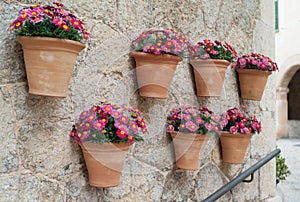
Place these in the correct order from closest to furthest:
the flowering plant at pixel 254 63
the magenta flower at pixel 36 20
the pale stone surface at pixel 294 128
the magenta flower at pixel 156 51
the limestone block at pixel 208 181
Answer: the magenta flower at pixel 36 20 < the magenta flower at pixel 156 51 < the limestone block at pixel 208 181 < the flowering plant at pixel 254 63 < the pale stone surface at pixel 294 128

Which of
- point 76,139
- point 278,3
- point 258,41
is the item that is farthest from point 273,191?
point 278,3

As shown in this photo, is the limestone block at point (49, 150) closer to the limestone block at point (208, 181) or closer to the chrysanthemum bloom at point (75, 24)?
the chrysanthemum bloom at point (75, 24)

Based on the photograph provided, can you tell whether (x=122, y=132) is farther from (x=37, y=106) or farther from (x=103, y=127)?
(x=37, y=106)

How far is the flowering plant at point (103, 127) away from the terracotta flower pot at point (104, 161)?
0.08ft

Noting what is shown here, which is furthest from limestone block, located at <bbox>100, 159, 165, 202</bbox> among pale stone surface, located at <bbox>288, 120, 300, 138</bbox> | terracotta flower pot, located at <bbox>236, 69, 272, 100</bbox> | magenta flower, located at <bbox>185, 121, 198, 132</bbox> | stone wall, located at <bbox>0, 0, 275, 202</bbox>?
pale stone surface, located at <bbox>288, 120, 300, 138</bbox>

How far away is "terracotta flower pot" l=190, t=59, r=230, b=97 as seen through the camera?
1.71m

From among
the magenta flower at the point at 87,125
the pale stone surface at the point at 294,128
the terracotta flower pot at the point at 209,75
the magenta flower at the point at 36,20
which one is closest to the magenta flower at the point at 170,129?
the terracotta flower pot at the point at 209,75

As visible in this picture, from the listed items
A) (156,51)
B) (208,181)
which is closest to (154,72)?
→ (156,51)

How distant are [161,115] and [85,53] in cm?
49

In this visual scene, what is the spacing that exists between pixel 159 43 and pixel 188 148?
0.50 m

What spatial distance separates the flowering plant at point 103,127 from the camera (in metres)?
1.15

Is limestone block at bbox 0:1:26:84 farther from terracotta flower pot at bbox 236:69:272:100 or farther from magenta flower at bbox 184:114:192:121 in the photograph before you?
terracotta flower pot at bbox 236:69:272:100

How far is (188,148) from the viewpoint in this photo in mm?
1584

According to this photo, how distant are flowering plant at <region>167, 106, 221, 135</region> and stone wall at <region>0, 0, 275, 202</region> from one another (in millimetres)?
45
